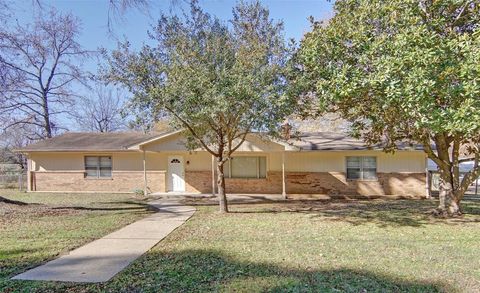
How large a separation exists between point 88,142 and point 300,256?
697 inches

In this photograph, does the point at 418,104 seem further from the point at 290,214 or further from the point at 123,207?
the point at 123,207

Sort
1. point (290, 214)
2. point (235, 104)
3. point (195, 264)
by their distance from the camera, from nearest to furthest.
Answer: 1. point (195, 264)
2. point (235, 104)
3. point (290, 214)

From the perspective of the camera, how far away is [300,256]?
21.3ft

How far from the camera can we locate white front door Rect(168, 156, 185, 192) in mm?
18750

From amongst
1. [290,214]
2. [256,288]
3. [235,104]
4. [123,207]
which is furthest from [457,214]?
[123,207]

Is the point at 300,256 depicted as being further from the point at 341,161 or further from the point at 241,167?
the point at 241,167

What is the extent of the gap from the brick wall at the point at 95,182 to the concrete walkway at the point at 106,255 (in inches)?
339

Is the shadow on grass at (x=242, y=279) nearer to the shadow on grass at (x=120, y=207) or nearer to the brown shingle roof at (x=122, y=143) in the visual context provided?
the shadow on grass at (x=120, y=207)

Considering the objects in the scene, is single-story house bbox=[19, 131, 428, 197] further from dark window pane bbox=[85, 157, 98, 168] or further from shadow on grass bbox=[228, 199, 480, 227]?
shadow on grass bbox=[228, 199, 480, 227]

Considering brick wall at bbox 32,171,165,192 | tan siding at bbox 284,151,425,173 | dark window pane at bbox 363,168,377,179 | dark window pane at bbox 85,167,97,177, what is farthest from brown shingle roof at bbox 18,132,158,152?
dark window pane at bbox 363,168,377,179

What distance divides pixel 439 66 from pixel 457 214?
6068 mm

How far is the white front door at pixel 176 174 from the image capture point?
18.8m

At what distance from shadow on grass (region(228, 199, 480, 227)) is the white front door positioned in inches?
238

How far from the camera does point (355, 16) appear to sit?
29.1ft
